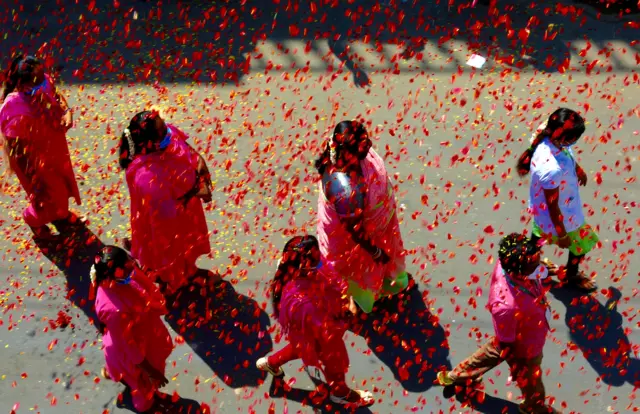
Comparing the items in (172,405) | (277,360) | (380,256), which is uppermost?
(380,256)

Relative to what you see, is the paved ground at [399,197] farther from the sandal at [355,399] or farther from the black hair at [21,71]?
the black hair at [21,71]

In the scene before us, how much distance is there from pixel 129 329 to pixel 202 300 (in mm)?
1313

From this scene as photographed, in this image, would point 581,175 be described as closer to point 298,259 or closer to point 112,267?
point 298,259

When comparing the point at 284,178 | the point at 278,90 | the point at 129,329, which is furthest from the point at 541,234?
the point at 278,90

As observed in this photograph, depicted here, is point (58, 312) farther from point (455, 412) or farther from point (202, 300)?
point (455, 412)

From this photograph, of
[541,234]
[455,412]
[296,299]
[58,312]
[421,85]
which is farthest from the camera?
[421,85]

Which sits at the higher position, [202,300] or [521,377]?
[521,377]

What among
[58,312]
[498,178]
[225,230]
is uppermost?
[498,178]

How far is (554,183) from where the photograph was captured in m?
5.32

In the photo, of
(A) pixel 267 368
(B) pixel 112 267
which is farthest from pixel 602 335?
(B) pixel 112 267

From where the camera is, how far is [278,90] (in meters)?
8.44

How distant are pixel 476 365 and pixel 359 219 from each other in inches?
49.4

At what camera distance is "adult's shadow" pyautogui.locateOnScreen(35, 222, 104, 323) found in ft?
20.6

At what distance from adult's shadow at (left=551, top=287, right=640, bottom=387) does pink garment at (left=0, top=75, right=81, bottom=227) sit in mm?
4157
